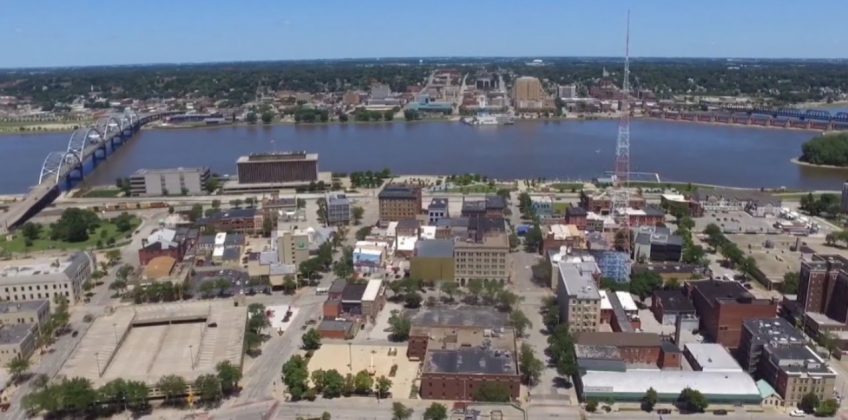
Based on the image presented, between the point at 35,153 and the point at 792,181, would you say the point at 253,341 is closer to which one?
the point at 792,181

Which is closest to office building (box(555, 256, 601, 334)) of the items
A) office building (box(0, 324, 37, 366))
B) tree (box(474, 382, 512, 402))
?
tree (box(474, 382, 512, 402))

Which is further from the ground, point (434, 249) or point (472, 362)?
point (434, 249)

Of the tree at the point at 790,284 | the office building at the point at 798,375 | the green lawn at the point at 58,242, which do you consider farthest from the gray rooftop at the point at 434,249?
the green lawn at the point at 58,242

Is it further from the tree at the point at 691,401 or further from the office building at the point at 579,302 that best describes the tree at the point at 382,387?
the tree at the point at 691,401

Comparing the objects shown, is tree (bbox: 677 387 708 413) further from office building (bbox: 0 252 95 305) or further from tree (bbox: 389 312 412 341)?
office building (bbox: 0 252 95 305)

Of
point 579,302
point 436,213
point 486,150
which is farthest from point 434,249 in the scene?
point 486,150

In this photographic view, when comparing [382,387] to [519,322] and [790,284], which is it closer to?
[519,322]

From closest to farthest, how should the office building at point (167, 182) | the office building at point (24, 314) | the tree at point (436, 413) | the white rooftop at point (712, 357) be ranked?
the tree at point (436, 413) < the white rooftop at point (712, 357) < the office building at point (24, 314) < the office building at point (167, 182)
